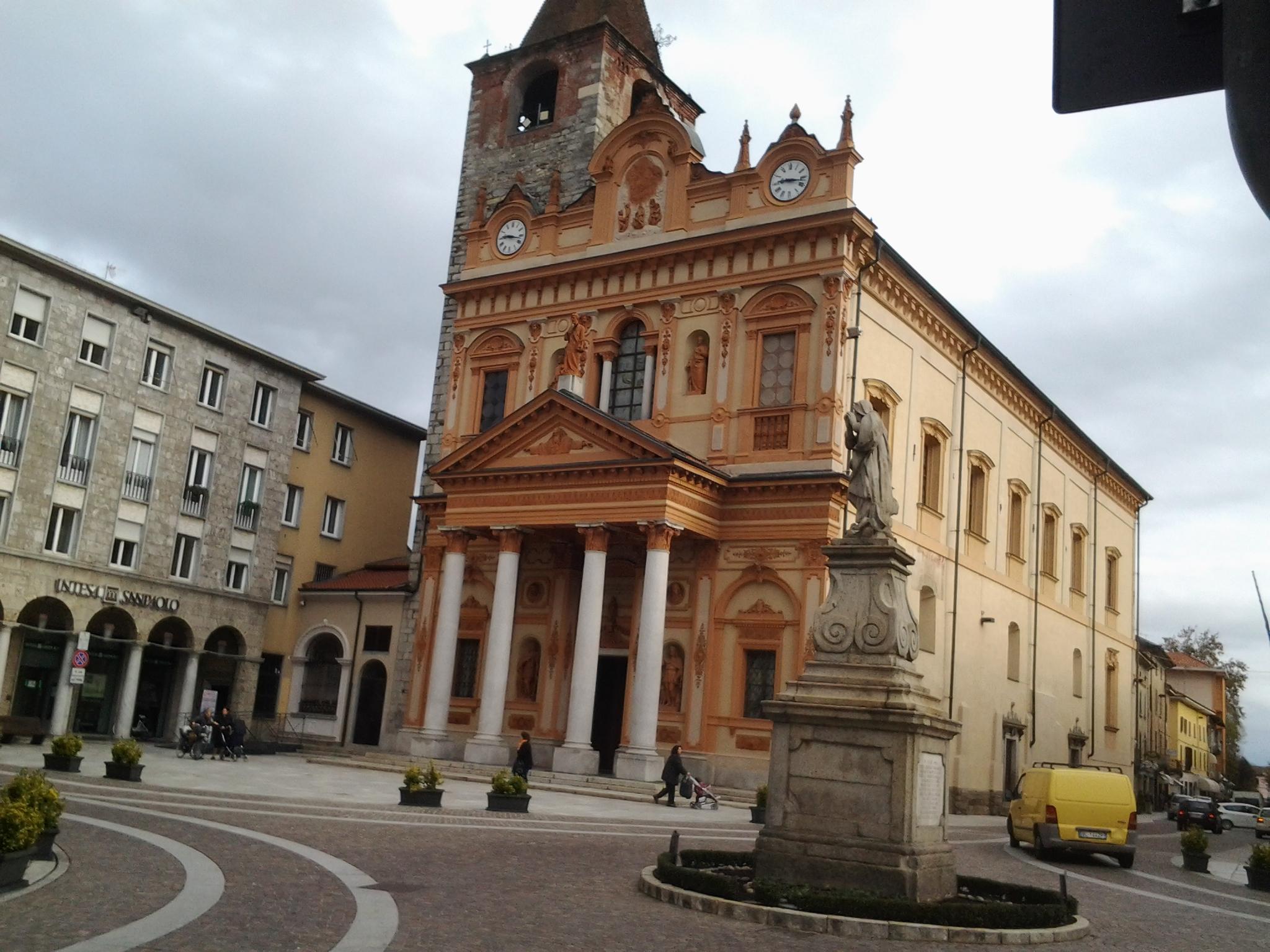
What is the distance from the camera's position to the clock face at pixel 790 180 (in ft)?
108

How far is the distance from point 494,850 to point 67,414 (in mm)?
26668

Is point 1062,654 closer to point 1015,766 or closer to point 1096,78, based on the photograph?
point 1015,766

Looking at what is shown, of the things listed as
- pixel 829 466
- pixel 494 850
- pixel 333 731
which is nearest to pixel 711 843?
pixel 494 850

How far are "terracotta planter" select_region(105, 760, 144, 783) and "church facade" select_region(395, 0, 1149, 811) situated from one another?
1101 centimetres

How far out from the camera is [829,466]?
30.8 m

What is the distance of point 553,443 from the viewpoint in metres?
32.6

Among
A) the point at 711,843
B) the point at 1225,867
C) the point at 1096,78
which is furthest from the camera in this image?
the point at 1225,867

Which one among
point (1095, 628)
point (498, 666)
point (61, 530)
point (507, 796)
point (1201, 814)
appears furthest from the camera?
point (1095, 628)

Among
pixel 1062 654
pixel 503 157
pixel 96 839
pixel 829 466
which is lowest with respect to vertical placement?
pixel 96 839

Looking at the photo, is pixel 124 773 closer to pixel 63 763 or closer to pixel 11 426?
pixel 63 763

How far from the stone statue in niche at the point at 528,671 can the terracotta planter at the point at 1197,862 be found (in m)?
17.9

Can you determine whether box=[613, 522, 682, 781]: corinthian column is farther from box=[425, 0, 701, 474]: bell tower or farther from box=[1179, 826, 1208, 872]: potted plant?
box=[1179, 826, 1208, 872]: potted plant

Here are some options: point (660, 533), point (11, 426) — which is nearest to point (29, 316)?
point (11, 426)

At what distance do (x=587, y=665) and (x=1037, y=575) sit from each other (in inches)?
796
